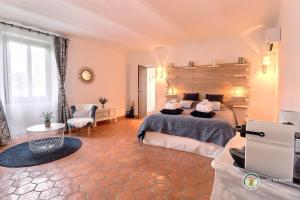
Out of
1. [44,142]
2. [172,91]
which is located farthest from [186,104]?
[44,142]

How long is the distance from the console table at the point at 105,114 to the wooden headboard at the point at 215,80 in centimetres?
225

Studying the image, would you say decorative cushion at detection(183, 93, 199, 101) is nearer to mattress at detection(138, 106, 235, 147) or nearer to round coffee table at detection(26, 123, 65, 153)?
mattress at detection(138, 106, 235, 147)

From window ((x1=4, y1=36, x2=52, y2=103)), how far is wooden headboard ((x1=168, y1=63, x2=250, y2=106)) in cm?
362

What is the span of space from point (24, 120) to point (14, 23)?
2.11 metres

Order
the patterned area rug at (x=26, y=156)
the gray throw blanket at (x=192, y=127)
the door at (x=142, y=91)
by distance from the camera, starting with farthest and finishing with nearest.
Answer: the door at (x=142, y=91) < the gray throw blanket at (x=192, y=127) < the patterned area rug at (x=26, y=156)

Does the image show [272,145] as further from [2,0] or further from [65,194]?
[2,0]

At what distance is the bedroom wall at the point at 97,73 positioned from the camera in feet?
15.9

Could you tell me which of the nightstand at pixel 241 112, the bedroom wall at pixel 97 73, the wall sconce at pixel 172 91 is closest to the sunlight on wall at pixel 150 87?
the bedroom wall at pixel 97 73

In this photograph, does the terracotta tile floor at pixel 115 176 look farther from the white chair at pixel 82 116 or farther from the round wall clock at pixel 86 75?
the round wall clock at pixel 86 75

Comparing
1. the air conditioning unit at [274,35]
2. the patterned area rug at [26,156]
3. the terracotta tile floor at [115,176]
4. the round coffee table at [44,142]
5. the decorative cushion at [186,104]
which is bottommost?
the terracotta tile floor at [115,176]

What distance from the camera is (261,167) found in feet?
2.51

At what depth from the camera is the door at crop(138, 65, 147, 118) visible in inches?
257

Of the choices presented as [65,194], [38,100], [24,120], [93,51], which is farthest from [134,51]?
[65,194]

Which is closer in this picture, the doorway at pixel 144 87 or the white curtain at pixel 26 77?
the white curtain at pixel 26 77
